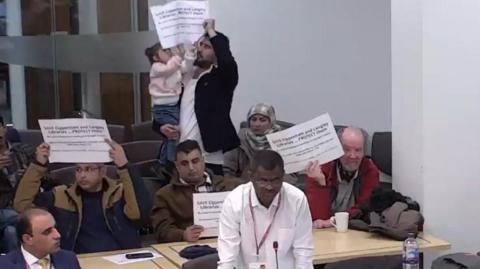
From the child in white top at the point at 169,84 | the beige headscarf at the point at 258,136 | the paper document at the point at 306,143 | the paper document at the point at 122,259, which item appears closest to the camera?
the paper document at the point at 122,259

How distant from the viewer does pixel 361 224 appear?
481 cm

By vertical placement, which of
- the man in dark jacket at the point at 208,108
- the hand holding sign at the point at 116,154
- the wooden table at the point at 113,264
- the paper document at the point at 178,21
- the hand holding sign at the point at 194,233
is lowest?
the wooden table at the point at 113,264

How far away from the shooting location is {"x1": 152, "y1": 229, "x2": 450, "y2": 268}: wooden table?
13.7 ft

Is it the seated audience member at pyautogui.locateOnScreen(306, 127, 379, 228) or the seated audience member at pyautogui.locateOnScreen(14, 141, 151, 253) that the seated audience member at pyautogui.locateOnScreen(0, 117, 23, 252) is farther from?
the seated audience member at pyautogui.locateOnScreen(306, 127, 379, 228)

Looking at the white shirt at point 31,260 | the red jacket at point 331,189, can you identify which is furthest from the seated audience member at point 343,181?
the white shirt at point 31,260

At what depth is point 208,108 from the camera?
221 inches

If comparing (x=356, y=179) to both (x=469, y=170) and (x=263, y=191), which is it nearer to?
(x=469, y=170)

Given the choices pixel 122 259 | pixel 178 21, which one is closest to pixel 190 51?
pixel 178 21

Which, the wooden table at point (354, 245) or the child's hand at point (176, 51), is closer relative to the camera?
the wooden table at point (354, 245)

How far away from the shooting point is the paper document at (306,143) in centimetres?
498

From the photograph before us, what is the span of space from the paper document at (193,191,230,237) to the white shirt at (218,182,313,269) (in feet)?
3.34

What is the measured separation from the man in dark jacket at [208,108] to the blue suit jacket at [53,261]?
6.41ft

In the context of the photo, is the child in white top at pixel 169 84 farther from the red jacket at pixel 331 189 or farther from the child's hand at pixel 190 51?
the red jacket at pixel 331 189

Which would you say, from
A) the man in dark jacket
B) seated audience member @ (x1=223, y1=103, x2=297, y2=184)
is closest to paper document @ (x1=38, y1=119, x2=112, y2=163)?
the man in dark jacket
